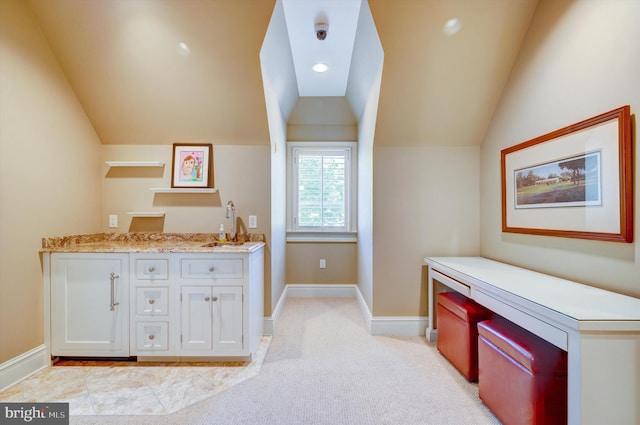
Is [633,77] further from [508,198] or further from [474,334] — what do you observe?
[474,334]

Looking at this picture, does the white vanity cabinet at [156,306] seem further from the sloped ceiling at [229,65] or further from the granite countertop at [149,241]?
the sloped ceiling at [229,65]

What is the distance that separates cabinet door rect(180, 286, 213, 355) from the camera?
224 cm

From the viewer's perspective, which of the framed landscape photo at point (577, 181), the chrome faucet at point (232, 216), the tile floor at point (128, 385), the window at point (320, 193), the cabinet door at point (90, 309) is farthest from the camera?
the window at point (320, 193)

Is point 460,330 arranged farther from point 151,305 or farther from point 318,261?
point 151,305

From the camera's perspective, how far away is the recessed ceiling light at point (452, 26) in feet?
6.72

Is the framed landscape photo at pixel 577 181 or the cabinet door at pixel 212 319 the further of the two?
the cabinet door at pixel 212 319

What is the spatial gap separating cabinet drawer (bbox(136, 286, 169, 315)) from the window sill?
1.91 m

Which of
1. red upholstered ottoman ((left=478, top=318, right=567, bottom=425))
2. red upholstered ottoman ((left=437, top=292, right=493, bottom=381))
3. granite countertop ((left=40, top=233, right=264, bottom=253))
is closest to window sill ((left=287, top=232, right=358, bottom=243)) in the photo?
granite countertop ((left=40, top=233, right=264, bottom=253))

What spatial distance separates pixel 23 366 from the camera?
2.04m

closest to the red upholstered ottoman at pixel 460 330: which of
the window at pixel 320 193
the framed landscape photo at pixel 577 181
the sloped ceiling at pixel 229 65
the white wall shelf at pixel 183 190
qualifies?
the framed landscape photo at pixel 577 181

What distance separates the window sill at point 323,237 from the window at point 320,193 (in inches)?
0.6

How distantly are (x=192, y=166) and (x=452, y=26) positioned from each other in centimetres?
251

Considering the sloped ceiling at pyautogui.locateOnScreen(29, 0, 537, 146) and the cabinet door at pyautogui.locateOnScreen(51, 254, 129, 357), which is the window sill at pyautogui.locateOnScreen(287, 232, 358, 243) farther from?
the cabinet door at pyautogui.locateOnScreen(51, 254, 129, 357)

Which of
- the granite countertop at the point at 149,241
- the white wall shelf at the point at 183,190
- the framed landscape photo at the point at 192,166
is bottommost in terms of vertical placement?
the granite countertop at the point at 149,241
